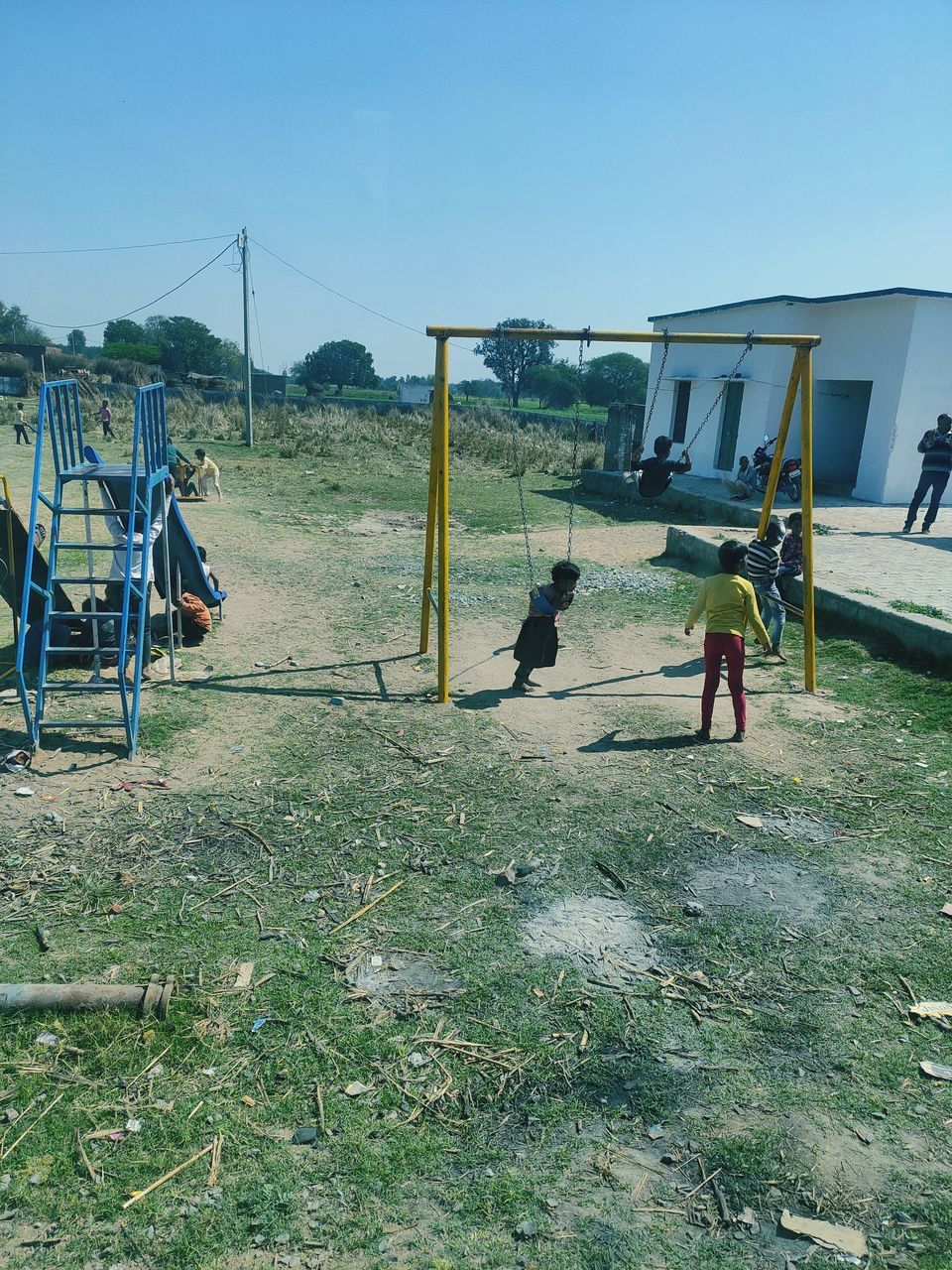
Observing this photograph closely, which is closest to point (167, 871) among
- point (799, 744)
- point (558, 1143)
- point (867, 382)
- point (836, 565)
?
point (558, 1143)

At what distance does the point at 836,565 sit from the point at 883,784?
244 inches

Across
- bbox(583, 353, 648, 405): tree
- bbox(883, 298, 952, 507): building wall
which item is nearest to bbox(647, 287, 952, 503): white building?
bbox(883, 298, 952, 507): building wall

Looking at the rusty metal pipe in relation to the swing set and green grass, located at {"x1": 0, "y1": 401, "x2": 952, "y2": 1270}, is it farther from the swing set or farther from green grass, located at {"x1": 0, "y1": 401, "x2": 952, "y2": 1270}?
the swing set

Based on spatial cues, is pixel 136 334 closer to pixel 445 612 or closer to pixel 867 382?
pixel 867 382

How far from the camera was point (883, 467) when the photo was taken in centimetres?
1800

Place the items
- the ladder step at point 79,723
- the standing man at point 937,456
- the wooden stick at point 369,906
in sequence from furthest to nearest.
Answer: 1. the standing man at point 937,456
2. the ladder step at point 79,723
3. the wooden stick at point 369,906

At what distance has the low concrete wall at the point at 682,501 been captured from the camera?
52.0 feet

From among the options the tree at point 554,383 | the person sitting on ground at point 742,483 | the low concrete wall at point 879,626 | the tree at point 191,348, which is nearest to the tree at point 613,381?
the tree at point 554,383

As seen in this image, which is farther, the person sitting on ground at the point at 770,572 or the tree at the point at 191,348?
the tree at the point at 191,348

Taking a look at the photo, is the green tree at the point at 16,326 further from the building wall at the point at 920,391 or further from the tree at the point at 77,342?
the building wall at the point at 920,391

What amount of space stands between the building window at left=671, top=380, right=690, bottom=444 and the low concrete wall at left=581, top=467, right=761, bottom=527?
Result: 3.55 meters

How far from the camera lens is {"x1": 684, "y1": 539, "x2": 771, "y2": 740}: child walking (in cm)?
645

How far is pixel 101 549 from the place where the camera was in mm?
6141

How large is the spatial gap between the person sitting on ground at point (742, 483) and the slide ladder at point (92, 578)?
12893 mm
